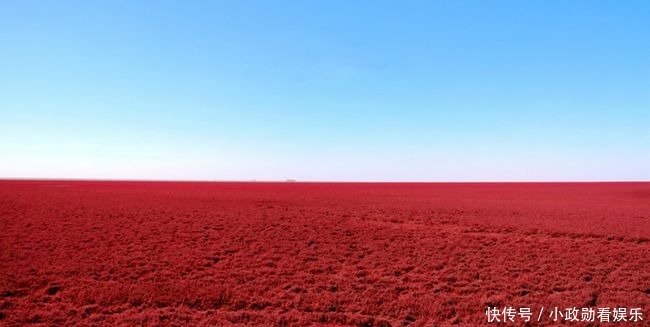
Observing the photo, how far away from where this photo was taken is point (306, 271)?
9.87 meters

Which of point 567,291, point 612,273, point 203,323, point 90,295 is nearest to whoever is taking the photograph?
point 203,323

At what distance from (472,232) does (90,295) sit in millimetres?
13937

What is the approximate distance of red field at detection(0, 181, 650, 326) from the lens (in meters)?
7.09

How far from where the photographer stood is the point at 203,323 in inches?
258

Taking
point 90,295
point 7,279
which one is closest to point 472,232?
point 90,295

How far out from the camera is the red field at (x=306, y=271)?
709 cm

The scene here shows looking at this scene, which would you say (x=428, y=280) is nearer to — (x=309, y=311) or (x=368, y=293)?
(x=368, y=293)

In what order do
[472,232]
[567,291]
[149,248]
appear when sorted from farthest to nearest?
[472,232] → [149,248] → [567,291]

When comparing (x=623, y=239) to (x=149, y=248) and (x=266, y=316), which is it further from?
(x=149, y=248)

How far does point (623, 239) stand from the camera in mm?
14203

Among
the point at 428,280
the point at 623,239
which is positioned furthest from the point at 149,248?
the point at 623,239

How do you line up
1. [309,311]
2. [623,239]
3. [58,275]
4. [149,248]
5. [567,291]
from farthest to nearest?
[623,239]
[149,248]
[58,275]
[567,291]
[309,311]

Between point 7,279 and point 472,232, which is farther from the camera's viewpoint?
point 472,232

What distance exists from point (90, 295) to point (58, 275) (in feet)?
6.97
